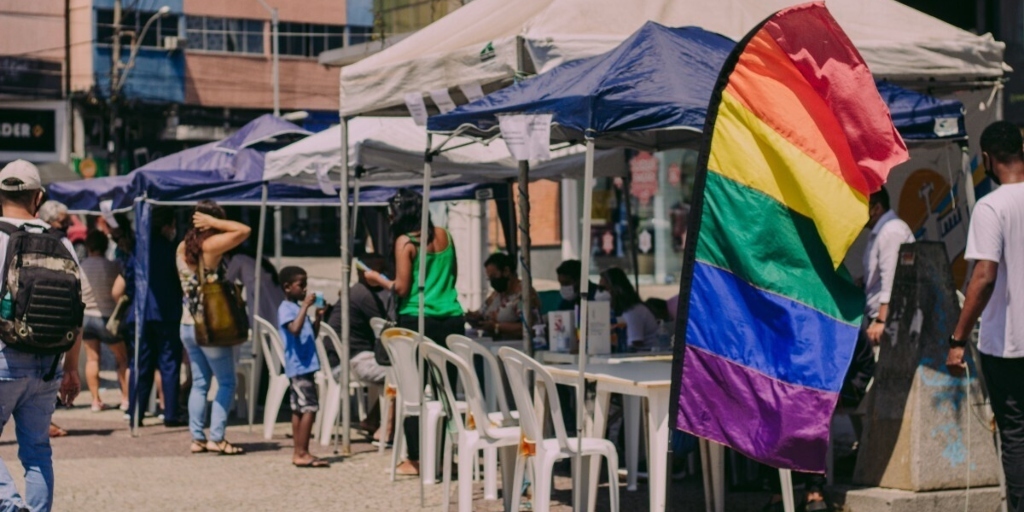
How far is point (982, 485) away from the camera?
807 centimetres

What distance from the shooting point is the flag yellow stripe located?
20.2ft

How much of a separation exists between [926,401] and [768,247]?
2.13 m

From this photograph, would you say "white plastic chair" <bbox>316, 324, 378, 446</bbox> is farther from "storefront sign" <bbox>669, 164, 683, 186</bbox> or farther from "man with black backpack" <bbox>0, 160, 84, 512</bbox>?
"storefront sign" <bbox>669, 164, 683, 186</bbox>

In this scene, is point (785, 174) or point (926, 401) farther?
point (926, 401)

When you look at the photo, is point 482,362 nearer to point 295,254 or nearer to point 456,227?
point 456,227

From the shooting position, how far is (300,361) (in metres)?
10.6

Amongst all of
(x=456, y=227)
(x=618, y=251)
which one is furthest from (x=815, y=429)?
(x=618, y=251)

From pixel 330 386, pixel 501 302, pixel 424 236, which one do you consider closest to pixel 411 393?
pixel 424 236

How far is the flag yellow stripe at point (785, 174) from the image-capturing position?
614 cm

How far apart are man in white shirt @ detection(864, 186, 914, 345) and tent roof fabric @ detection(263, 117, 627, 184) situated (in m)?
4.64

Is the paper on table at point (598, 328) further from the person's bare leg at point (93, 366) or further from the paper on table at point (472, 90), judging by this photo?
the person's bare leg at point (93, 366)

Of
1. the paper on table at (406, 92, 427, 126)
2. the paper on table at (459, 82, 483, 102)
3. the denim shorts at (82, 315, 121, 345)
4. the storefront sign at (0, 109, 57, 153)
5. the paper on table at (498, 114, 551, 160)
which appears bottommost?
the denim shorts at (82, 315, 121, 345)

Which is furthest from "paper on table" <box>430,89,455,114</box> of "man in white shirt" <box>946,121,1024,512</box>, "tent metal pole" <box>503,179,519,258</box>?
"tent metal pole" <box>503,179,519,258</box>

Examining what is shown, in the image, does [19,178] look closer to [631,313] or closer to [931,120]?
[931,120]
